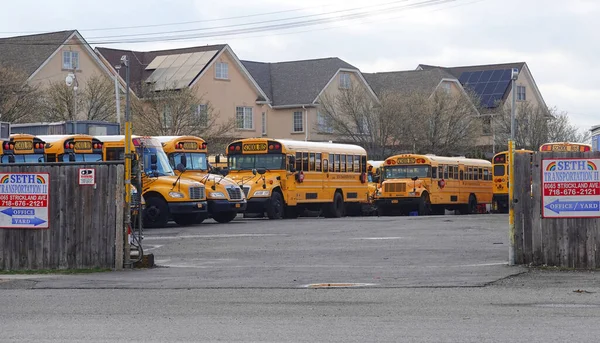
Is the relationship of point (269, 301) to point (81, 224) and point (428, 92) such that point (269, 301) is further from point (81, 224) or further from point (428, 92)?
point (428, 92)

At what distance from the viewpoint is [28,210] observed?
17.7 meters

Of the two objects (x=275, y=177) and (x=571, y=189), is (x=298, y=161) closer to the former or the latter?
(x=275, y=177)

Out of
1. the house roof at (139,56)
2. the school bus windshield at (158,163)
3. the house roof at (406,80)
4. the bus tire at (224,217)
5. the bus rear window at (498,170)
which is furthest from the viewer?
the house roof at (406,80)

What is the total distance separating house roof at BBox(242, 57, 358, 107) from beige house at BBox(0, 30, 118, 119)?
44.1ft

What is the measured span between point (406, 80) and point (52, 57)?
27737mm

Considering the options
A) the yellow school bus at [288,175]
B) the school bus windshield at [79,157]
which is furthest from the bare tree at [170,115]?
the school bus windshield at [79,157]

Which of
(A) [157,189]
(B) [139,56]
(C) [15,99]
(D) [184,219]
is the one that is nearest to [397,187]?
(D) [184,219]

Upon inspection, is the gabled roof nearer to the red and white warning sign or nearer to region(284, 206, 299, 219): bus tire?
region(284, 206, 299, 219): bus tire

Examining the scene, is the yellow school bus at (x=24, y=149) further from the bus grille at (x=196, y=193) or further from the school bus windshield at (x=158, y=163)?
the bus grille at (x=196, y=193)

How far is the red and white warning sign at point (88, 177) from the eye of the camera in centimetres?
1753

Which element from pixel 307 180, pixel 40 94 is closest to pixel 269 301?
pixel 307 180

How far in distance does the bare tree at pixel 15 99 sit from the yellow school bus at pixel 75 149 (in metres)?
17.9

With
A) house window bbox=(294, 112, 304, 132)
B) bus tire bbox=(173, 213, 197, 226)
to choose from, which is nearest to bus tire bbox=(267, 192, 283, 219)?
bus tire bbox=(173, 213, 197, 226)

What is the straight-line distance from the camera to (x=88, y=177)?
17547 millimetres
